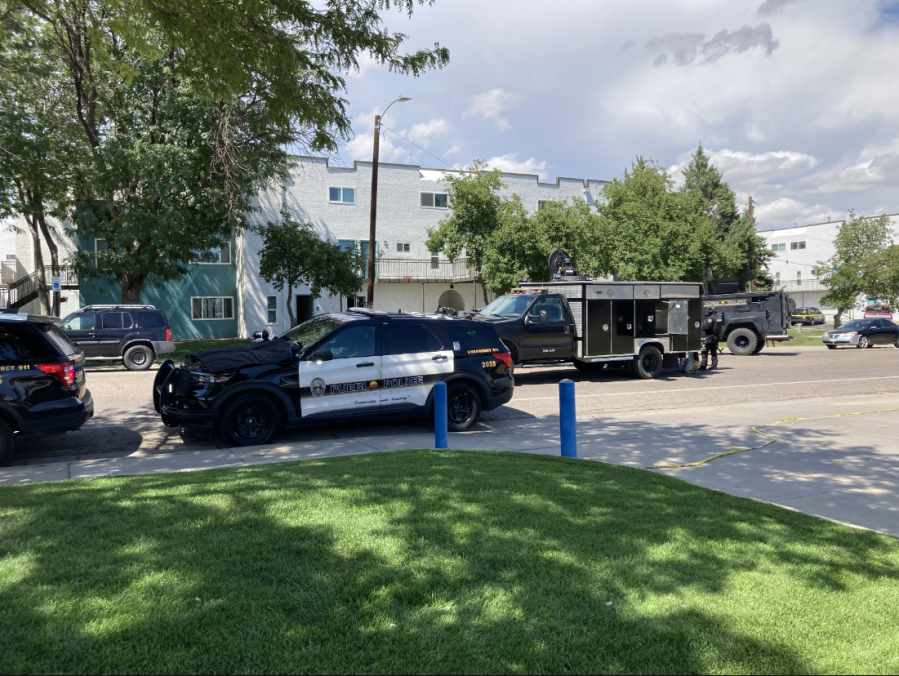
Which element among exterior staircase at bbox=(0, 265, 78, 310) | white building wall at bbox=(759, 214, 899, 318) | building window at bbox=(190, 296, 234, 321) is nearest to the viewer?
exterior staircase at bbox=(0, 265, 78, 310)

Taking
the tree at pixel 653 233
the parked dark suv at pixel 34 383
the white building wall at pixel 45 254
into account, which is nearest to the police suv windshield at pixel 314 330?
the parked dark suv at pixel 34 383

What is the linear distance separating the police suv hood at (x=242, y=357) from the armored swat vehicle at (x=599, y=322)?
690 cm

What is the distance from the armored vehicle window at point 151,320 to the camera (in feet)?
63.4

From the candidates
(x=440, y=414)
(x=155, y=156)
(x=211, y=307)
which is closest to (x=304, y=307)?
(x=211, y=307)

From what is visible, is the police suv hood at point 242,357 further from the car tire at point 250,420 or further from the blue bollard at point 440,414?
the blue bollard at point 440,414

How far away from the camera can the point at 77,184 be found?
24219mm

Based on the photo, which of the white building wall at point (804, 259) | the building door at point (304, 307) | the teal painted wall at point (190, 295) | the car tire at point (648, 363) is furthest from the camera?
the white building wall at point (804, 259)

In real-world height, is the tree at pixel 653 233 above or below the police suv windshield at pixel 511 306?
above

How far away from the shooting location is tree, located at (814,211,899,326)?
128 ft

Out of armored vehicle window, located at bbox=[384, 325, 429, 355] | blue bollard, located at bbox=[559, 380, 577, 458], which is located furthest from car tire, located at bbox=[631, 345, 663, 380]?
blue bollard, located at bbox=[559, 380, 577, 458]

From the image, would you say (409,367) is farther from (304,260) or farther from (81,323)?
(304,260)

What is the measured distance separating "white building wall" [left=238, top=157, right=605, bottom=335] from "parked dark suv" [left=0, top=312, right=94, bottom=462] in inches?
1157

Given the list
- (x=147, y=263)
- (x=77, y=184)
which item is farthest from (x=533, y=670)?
(x=77, y=184)

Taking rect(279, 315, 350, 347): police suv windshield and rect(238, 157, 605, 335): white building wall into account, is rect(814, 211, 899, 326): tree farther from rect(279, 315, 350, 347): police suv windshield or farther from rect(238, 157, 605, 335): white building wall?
rect(279, 315, 350, 347): police suv windshield
